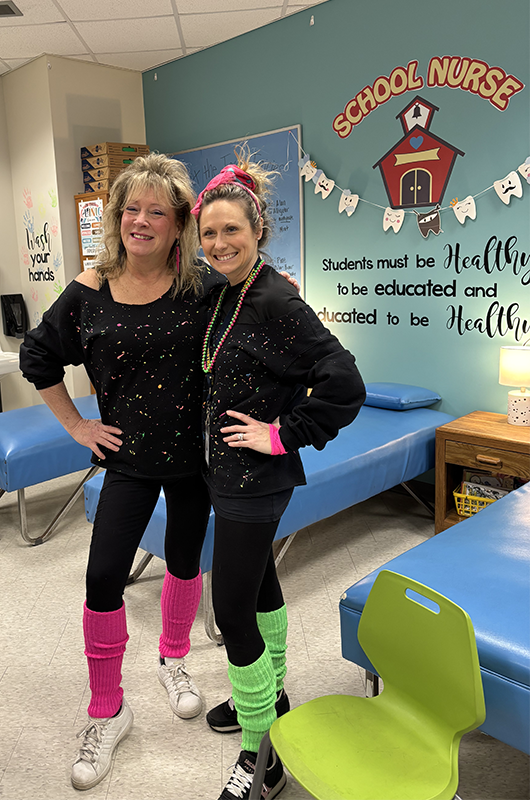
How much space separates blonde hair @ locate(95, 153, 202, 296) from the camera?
1437 millimetres

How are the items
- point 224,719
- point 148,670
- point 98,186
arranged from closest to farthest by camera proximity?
point 224,719
point 148,670
point 98,186

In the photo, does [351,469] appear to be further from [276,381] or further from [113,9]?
[113,9]

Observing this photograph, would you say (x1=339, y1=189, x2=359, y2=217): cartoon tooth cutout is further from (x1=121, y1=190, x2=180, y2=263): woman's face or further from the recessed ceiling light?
(x1=121, y1=190, x2=180, y2=263): woman's face

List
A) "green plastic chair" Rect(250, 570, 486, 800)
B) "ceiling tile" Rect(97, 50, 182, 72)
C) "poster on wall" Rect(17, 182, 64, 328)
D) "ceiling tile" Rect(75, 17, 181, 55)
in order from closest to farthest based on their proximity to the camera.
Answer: "green plastic chair" Rect(250, 570, 486, 800)
"ceiling tile" Rect(75, 17, 181, 55)
"ceiling tile" Rect(97, 50, 182, 72)
"poster on wall" Rect(17, 182, 64, 328)

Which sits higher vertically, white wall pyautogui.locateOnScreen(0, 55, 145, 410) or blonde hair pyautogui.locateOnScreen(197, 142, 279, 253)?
white wall pyautogui.locateOnScreen(0, 55, 145, 410)

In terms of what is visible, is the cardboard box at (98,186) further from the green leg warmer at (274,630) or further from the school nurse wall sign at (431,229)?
the green leg warmer at (274,630)

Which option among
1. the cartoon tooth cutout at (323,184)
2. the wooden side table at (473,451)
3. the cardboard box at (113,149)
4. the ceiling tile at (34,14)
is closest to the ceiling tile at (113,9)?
the ceiling tile at (34,14)

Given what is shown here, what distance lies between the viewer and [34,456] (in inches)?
109

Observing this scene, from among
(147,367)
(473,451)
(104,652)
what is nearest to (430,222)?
(473,451)

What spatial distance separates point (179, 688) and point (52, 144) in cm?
380

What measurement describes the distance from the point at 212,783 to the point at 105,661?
→ 0.40 m

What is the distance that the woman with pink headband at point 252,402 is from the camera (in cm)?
125

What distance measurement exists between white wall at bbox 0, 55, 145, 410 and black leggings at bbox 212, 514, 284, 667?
3.61 meters

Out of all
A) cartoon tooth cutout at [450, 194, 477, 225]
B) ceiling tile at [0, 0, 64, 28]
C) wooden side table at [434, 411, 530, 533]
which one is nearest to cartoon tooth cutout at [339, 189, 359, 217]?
cartoon tooth cutout at [450, 194, 477, 225]
